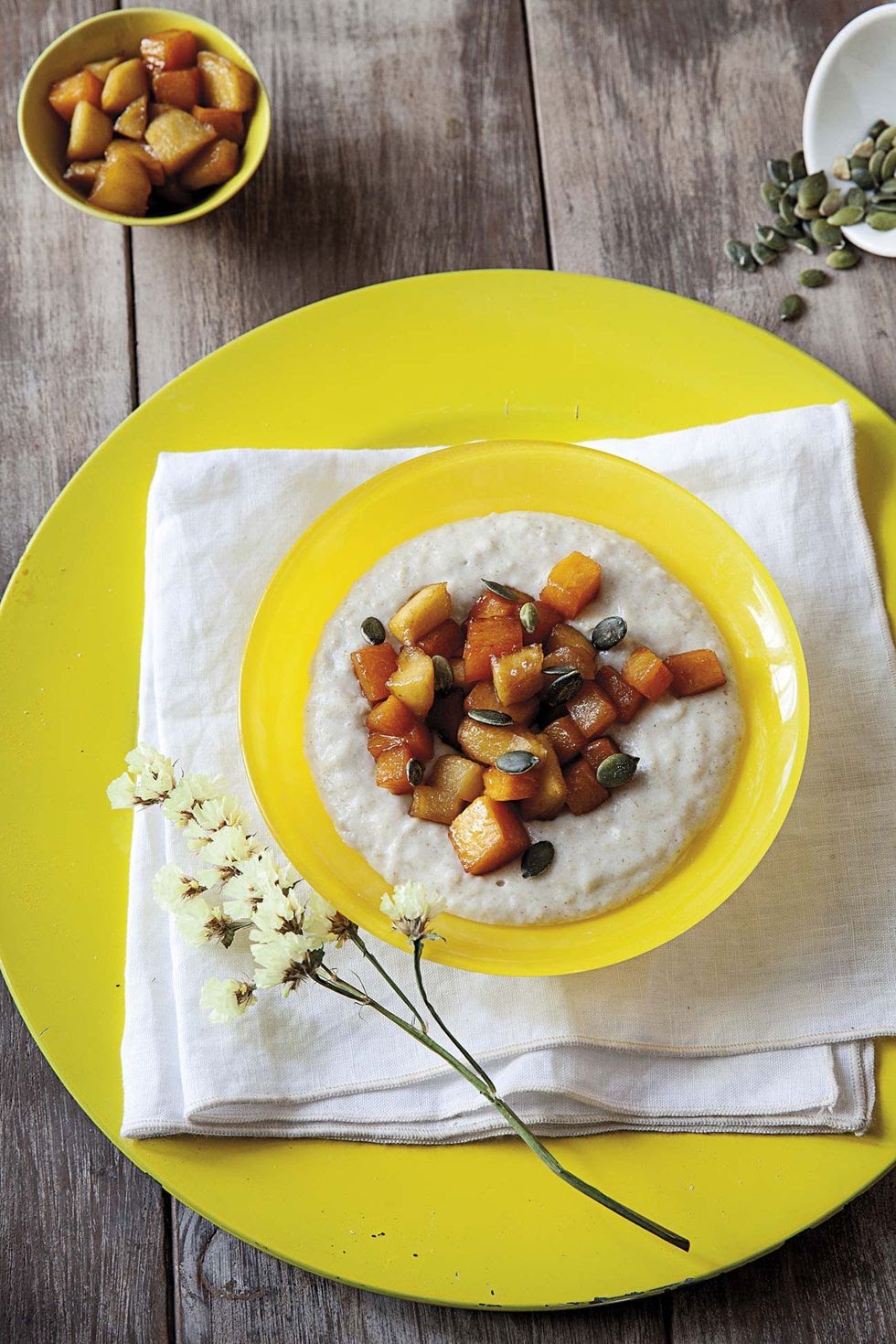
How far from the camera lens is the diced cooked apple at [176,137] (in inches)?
102

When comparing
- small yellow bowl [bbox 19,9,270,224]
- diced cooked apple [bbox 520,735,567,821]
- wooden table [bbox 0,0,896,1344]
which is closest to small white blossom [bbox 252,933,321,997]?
diced cooked apple [bbox 520,735,567,821]

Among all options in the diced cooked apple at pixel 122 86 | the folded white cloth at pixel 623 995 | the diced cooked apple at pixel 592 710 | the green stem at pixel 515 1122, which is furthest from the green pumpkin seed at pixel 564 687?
the diced cooked apple at pixel 122 86

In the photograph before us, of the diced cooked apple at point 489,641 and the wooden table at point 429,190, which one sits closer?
the diced cooked apple at point 489,641

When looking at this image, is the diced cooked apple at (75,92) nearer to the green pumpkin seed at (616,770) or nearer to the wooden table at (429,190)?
the wooden table at (429,190)

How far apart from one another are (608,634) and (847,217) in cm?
130

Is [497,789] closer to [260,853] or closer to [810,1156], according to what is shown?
[260,853]

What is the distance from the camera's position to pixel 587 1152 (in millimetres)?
2111

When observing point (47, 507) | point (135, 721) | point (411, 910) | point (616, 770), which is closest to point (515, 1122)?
point (411, 910)

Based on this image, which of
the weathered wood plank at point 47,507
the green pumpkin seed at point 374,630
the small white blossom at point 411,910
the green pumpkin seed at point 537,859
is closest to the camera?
the small white blossom at point 411,910

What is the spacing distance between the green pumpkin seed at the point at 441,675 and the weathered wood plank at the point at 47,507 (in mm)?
1077

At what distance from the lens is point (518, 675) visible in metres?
2.09

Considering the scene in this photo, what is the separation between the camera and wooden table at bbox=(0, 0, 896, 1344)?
2.74 m

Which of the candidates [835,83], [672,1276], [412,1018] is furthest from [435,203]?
[672,1276]

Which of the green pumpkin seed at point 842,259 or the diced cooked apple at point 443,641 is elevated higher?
the green pumpkin seed at point 842,259
